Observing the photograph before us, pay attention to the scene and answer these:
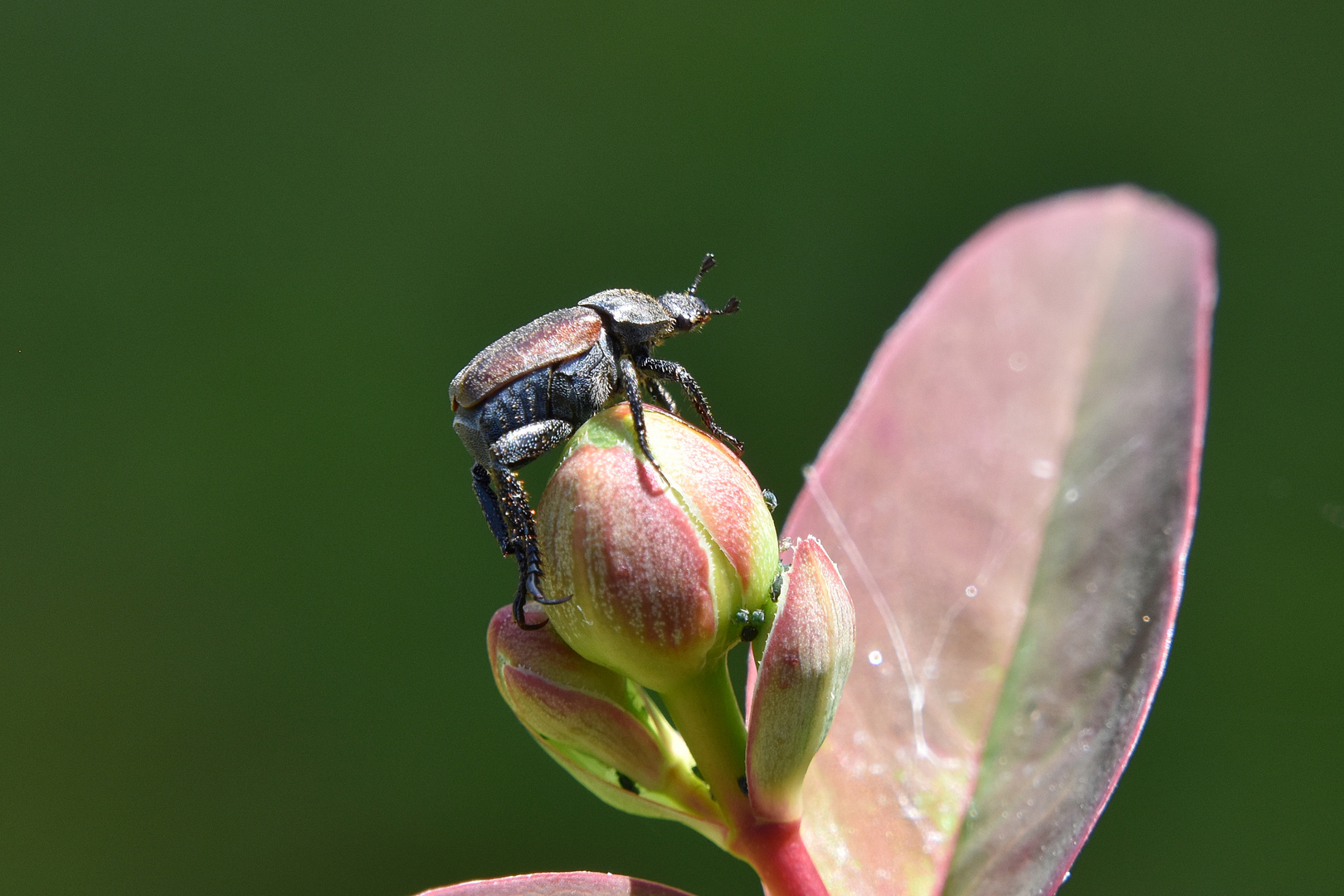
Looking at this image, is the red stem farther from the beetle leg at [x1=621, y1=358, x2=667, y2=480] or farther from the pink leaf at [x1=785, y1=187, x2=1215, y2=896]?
the beetle leg at [x1=621, y1=358, x2=667, y2=480]

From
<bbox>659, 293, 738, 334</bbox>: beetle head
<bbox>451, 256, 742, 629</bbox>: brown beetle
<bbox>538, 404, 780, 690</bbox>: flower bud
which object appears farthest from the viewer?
<bbox>659, 293, 738, 334</bbox>: beetle head

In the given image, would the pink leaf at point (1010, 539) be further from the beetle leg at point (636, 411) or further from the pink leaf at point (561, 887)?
the beetle leg at point (636, 411)

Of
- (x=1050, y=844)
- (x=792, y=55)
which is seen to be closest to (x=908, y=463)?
(x=1050, y=844)

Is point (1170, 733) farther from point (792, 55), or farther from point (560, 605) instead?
point (560, 605)

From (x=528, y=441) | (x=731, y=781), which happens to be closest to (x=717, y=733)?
(x=731, y=781)

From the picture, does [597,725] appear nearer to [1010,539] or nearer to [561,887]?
[561,887]

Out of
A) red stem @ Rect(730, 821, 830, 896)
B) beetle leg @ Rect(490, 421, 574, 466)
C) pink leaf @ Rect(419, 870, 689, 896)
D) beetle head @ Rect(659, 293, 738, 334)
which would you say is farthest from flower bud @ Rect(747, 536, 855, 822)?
beetle head @ Rect(659, 293, 738, 334)

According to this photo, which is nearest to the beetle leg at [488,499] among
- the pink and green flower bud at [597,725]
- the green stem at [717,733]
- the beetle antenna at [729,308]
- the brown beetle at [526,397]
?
the brown beetle at [526,397]
